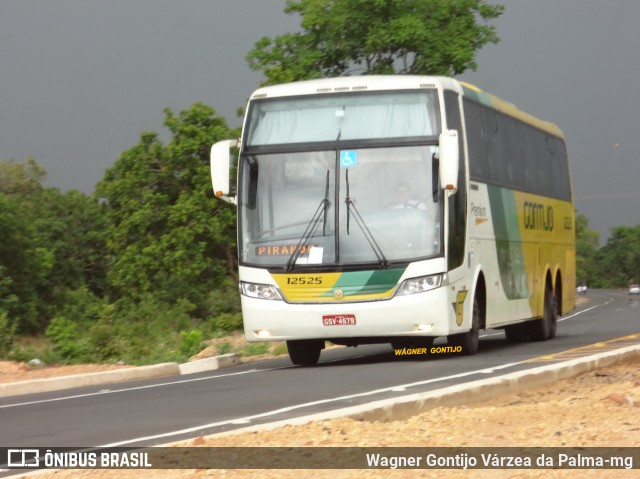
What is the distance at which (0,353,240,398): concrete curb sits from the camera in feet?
64.4

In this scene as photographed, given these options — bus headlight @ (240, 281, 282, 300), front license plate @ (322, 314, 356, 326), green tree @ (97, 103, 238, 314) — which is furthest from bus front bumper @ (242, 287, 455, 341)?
green tree @ (97, 103, 238, 314)

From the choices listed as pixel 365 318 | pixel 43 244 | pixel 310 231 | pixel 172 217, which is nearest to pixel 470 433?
pixel 365 318

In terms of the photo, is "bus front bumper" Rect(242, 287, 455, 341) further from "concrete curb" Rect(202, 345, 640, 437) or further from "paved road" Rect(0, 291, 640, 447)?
"concrete curb" Rect(202, 345, 640, 437)

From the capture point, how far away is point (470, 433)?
9.67 metres

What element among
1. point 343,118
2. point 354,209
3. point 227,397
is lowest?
point 227,397

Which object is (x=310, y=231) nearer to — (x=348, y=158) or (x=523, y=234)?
(x=348, y=158)

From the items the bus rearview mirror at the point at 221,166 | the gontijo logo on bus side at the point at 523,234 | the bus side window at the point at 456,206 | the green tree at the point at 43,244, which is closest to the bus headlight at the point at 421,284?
the bus side window at the point at 456,206

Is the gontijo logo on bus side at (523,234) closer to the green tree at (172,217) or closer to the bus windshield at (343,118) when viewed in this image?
the bus windshield at (343,118)

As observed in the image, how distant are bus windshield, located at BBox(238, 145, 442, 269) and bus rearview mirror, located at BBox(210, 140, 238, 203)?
356 mm

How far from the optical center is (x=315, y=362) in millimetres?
22156

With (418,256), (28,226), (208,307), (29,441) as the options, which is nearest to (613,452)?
(29,441)

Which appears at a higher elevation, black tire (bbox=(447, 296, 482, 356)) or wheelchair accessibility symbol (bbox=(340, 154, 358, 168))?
wheelchair accessibility symbol (bbox=(340, 154, 358, 168))

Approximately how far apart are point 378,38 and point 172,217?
10905mm

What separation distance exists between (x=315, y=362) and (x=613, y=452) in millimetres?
13767
